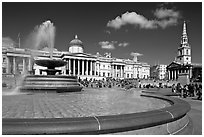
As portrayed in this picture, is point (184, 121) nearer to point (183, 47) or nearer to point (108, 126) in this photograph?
point (108, 126)

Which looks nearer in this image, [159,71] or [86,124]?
[86,124]

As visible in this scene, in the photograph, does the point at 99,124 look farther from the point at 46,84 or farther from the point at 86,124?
the point at 46,84

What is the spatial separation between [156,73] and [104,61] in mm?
65781

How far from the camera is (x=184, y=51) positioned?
105250 mm

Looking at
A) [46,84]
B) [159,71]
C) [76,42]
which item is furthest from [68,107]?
[159,71]

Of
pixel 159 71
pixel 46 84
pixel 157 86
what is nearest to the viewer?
pixel 46 84

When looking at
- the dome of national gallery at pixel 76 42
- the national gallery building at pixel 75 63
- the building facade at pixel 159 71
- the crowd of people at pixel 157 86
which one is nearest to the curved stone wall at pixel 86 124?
the crowd of people at pixel 157 86

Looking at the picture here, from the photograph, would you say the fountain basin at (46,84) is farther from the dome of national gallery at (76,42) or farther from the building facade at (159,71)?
the building facade at (159,71)

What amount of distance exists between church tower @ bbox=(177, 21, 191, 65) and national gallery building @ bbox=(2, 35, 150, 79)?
23008 mm

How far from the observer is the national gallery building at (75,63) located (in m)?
78.6

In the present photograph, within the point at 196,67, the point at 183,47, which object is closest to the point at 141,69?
the point at 183,47

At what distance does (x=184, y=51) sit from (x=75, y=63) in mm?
58592

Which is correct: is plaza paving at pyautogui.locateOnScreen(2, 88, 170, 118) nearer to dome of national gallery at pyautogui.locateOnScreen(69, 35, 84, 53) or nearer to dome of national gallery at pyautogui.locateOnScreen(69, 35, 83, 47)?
dome of national gallery at pyautogui.locateOnScreen(69, 35, 84, 53)

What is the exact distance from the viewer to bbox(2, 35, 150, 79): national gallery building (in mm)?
78625
